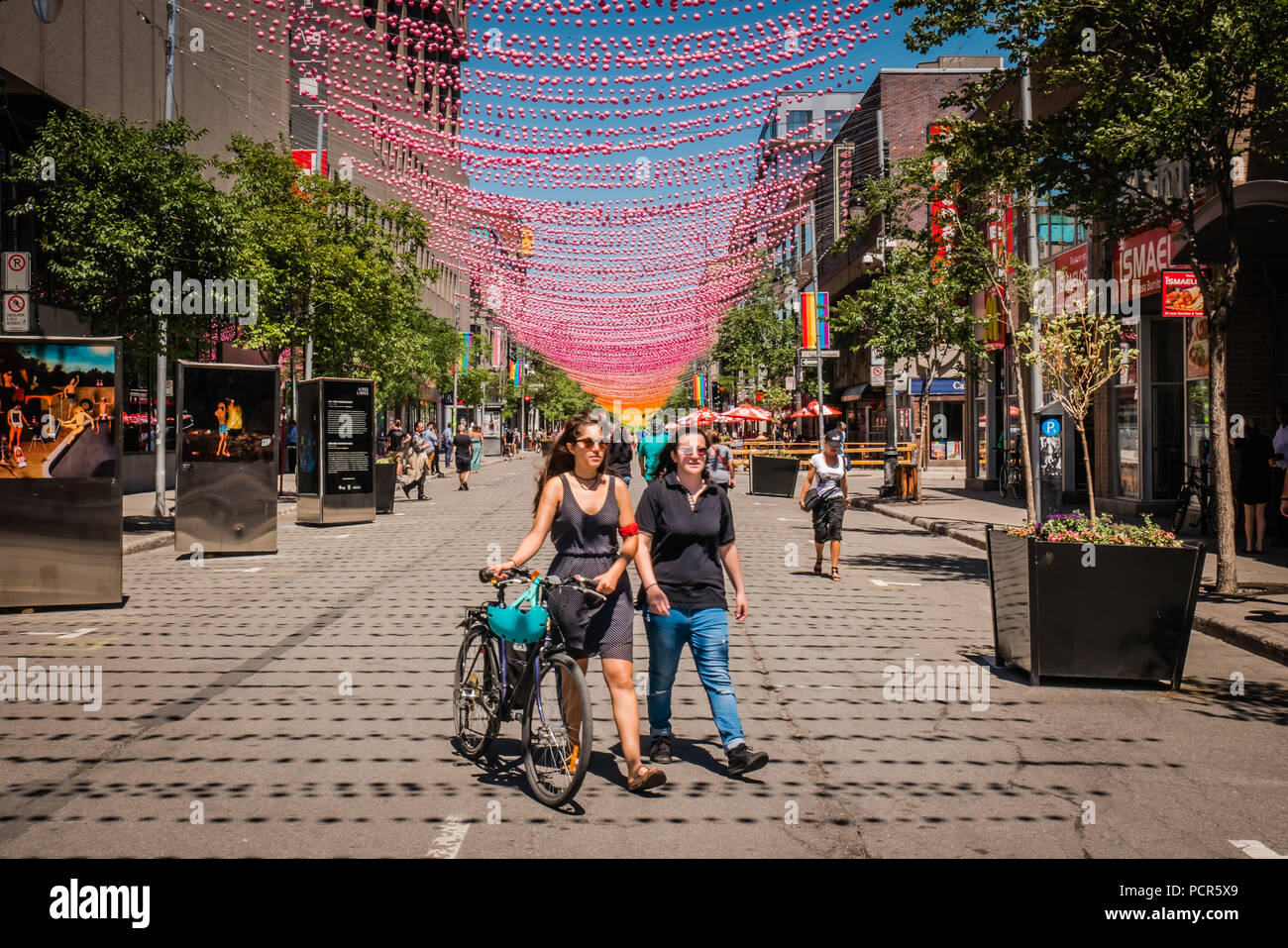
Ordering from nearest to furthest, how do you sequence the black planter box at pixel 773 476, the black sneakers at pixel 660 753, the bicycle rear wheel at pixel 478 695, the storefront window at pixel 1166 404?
1. the bicycle rear wheel at pixel 478 695
2. the black sneakers at pixel 660 753
3. the storefront window at pixel 1166 404
4. the black planter box at pixel 773 476

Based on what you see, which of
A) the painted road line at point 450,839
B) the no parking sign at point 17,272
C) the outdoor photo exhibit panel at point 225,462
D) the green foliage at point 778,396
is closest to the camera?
the painted road line at point 450,839

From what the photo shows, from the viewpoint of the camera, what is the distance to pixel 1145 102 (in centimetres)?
1288

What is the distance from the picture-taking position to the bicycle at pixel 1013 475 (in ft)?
97.0

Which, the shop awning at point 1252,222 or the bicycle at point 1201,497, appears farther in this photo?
the bicycle at point 1201,497

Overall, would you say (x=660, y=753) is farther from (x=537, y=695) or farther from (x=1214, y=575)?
(x=1214, y=575)

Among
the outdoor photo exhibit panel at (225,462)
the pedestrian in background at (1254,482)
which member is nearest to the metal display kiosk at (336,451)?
the outdoor photo exhibit panel at (225,462)

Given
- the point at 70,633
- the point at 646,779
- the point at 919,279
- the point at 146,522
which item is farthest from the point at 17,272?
the point at 919,279

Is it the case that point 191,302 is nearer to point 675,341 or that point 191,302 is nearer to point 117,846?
point 117,846

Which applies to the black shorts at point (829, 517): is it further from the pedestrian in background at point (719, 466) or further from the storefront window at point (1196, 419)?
the storefront window at point (1196, 419)

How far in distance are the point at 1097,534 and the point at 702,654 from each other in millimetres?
3757

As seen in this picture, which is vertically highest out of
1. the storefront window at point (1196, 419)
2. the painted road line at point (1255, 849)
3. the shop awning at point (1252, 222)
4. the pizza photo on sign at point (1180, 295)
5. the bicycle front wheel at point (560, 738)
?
the shop awning at point (1252, 222)

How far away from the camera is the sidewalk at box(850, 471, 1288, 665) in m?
10.7

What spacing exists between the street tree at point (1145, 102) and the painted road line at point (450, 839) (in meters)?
10.3

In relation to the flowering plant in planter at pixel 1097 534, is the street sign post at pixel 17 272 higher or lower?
higher
